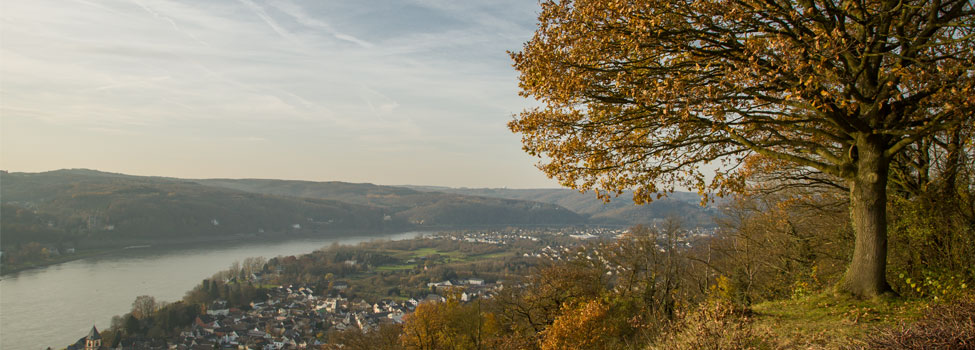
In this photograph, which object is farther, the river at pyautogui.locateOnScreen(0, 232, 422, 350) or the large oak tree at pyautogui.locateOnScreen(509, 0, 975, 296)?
the river at pyautogui.locateOnScreen(0, 232, 422, 350)

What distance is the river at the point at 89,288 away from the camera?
37.5 meters

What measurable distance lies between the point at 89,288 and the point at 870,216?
6700 cm

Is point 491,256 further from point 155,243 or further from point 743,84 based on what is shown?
point 743,84

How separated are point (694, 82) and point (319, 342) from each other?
110 feet

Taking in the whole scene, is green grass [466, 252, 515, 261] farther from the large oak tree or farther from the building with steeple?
the large oak tree

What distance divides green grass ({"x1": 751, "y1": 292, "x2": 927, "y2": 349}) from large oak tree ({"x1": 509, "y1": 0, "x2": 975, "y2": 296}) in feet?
1.18

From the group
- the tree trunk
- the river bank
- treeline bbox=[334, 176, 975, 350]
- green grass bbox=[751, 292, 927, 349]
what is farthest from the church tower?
the river bank

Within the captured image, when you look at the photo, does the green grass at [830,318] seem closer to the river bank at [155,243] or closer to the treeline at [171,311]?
the treeline at [171,311]

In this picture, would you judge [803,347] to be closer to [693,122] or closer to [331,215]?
[693,122]

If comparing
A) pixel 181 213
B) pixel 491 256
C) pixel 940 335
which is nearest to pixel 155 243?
pixel 181 213

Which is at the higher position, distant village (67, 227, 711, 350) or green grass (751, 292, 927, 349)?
green grass (751, 292, 927, 349)

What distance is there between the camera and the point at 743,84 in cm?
575

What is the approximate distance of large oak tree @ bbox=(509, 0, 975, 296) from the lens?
579 cm

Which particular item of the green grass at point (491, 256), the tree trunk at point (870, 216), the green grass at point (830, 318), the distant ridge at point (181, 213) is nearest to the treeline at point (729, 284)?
the green grass at point (830, 318)
